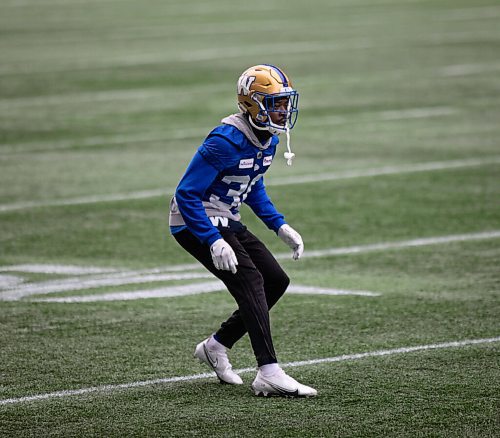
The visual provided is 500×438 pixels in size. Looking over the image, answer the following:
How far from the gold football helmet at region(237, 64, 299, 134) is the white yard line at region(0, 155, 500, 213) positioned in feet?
18.8

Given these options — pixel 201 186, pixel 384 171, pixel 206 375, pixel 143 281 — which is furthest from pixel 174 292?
pixel 384 171

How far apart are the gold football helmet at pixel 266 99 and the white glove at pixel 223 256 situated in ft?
2.22

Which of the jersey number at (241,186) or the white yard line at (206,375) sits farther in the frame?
the jersey number at (241,186)

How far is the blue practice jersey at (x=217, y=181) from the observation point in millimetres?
6359

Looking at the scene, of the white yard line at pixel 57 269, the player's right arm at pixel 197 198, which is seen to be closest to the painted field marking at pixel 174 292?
the white yard line at pixel 57 269

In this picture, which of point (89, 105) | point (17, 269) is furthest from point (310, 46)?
point (17, 269)

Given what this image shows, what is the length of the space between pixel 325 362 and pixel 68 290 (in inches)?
97.7

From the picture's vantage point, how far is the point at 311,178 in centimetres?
1325

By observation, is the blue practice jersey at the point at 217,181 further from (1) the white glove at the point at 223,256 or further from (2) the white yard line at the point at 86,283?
(2) the white yard line at the point at 86,283

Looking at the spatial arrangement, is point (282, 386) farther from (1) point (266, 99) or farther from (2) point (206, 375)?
(1) point (266, 99)

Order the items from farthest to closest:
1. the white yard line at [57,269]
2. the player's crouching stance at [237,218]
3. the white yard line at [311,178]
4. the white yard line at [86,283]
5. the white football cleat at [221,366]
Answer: the white yard line at [311,178] → the white yard line at [57,269] → the white yard line at [86,283] → the white football cleat at [221,366] → the player's crouching stance at [237,218]

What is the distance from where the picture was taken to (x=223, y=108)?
18.0 m

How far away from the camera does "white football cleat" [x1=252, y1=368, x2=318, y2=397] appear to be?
629 cm

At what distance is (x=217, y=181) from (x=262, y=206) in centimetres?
44
